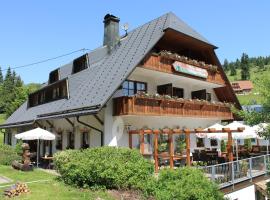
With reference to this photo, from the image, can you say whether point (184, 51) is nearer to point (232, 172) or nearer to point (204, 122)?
point (204, 122)

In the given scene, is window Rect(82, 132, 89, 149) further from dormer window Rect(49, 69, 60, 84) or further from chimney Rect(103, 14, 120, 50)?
dormer window Rect(49, 69, 60, 84)

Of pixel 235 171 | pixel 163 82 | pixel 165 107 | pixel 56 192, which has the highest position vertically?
pixel 163 82

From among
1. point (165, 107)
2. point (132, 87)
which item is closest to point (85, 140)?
point (132, 87)

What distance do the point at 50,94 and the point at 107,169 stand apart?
14.7 m

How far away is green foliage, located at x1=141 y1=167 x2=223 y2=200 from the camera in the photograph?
10.3 m

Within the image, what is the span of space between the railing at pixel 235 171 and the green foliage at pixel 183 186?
2.27 meters

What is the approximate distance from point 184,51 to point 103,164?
13165mm

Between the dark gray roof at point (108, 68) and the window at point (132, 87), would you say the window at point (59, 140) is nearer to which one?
the dark gray roof at point (108, 68)

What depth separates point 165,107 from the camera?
19250 mm

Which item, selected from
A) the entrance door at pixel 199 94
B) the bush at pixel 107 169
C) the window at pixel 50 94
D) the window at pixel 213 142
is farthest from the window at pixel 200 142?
the bush at pixel 107 169

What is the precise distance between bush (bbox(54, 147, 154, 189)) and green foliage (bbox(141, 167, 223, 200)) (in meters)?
1.32

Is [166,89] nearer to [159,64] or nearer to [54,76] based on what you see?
[159,64]

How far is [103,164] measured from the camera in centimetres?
1261

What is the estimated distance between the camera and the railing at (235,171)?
1352 centimetres
